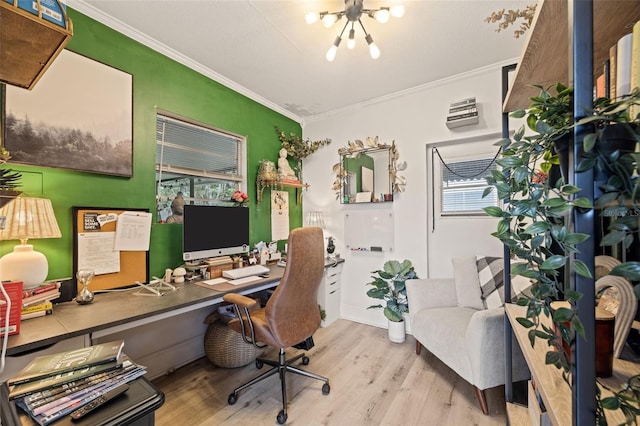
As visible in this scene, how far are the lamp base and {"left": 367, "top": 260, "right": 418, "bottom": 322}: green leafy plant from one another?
2.41 meters

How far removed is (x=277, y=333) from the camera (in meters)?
1.62

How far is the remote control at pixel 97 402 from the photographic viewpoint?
64 cm

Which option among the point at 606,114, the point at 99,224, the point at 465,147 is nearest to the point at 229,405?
the point at 99,224

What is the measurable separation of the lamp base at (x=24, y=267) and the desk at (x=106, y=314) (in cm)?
20

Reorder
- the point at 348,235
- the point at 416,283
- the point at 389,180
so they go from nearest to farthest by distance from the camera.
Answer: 1. the point at 416,283
2. the point at 389,180
3. the point at 348,235

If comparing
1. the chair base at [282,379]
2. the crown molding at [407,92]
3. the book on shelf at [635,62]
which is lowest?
the chair base at [282,379]

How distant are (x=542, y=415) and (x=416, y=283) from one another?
147 cm

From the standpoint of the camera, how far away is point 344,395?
183 centimetres

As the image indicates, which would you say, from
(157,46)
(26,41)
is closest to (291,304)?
(26,41)

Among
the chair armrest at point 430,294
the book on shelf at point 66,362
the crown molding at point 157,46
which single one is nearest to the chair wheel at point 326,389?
the chair armrest at point 430,294

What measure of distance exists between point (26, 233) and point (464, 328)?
2645mm

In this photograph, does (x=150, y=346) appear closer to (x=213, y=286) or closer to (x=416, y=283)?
(x=213, y=286)

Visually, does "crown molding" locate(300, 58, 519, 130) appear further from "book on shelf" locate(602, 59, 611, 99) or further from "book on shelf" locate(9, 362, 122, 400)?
"book on shelf" locate(9, 362, 122, 400)

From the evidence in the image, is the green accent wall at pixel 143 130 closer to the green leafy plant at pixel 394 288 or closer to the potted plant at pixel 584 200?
the green leafy plant at pixel 394 288
